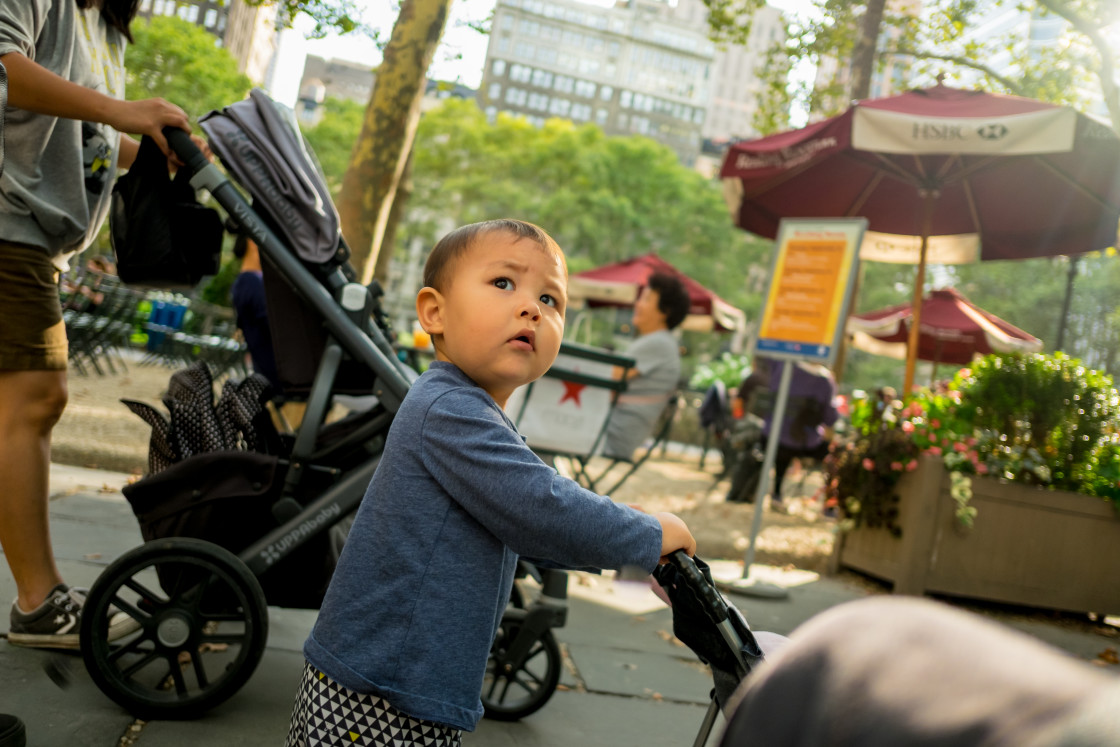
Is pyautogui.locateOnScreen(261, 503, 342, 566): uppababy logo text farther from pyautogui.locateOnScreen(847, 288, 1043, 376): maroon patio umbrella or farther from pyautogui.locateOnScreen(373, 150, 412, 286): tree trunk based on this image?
pyautogui.locateOnScreen(847, 288, 1043, 376): maroon patio umbrella

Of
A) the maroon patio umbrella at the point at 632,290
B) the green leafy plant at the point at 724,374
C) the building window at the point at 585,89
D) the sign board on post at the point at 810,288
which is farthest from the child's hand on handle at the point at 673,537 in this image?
the building window at the point at 585,89

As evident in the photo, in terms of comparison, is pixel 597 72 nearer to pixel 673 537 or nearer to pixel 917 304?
pixel 917 304

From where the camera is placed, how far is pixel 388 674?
1.44 m

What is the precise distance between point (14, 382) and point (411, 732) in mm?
1752

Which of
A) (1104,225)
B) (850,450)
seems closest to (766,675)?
(850,450)

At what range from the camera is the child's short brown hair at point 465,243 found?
156 cm

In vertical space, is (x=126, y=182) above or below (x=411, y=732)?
above

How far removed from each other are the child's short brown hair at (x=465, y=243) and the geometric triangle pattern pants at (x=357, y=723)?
27.5 inches

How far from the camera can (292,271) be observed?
270 centimetres

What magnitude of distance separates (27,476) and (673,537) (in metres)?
2.07

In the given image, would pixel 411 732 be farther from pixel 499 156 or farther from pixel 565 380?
pixel 499 156

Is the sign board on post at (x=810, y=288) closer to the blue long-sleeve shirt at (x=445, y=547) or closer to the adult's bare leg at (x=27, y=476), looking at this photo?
the adult's bare leg at (x=27, y=476)

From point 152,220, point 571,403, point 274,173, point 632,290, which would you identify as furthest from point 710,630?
point 632,290


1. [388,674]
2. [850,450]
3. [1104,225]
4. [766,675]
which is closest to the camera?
[766,675]
